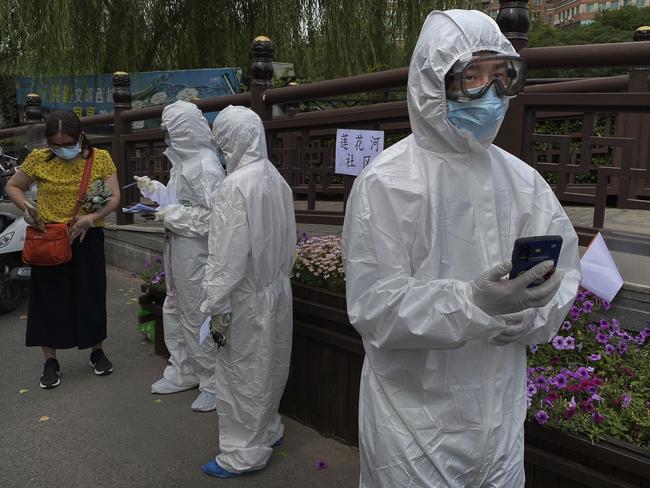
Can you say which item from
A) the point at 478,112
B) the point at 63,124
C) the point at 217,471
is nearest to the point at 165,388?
the point at 217,471

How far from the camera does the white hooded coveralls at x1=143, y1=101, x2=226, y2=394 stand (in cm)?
369

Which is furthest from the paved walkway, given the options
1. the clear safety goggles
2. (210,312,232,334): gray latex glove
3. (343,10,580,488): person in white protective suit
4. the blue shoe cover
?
the clear safety goggles

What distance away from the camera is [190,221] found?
3660 millimetres

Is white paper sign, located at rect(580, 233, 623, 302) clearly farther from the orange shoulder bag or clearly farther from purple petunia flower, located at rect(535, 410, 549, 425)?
the orange shoulder bag

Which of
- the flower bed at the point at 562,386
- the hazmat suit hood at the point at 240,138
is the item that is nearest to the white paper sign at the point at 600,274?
the flower bed at the point at 562,386

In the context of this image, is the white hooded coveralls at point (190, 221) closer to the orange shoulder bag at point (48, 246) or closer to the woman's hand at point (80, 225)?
the woman's hand at point (80, 225)

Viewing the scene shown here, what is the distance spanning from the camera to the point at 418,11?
31.2 ft

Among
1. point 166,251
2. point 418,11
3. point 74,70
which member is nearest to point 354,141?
point 166,251

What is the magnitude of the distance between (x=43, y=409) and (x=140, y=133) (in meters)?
3.78

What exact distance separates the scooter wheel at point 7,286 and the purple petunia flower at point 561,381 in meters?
5.07

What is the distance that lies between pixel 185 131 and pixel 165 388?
5.63 feet

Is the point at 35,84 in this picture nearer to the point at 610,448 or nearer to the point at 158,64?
the point at 158,64

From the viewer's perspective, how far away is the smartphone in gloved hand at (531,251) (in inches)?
55.4

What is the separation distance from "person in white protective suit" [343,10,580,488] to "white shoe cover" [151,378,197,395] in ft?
8.33
